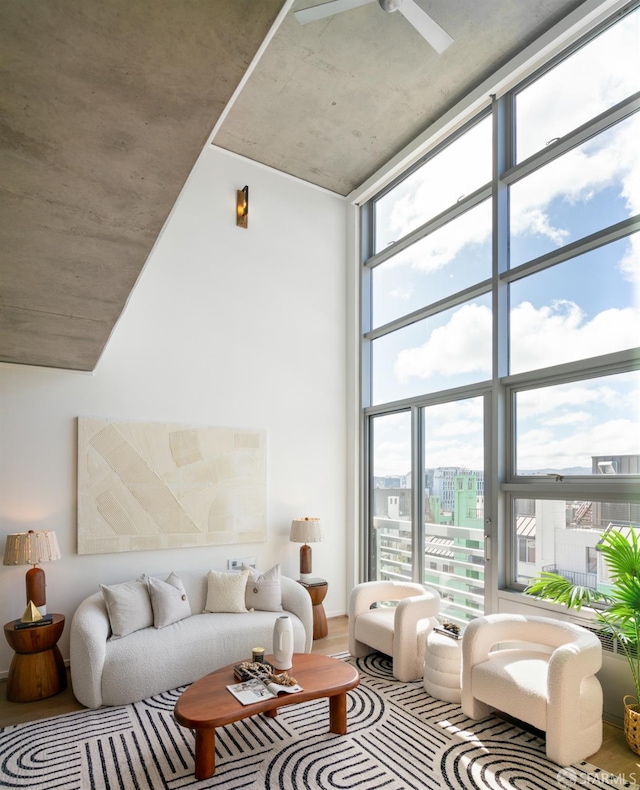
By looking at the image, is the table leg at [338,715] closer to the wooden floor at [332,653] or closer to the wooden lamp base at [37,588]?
the wooden floor at [332,653]

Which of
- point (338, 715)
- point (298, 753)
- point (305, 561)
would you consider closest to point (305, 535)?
point (305, 561)

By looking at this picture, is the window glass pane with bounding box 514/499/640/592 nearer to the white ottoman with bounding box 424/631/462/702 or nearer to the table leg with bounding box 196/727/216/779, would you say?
the white ottoman with bounding box 424/631/462/702

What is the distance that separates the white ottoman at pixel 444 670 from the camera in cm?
365


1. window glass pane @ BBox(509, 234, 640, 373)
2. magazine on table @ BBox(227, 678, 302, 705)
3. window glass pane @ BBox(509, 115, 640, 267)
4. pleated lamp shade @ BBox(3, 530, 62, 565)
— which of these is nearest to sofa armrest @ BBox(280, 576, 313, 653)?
magazine on table @ BBox(227, 678, 302, 705)

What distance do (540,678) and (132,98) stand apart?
11.1 ft

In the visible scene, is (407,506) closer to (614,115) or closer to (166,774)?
(166,774)

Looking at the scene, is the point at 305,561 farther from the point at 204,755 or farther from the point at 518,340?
the point at 518,340

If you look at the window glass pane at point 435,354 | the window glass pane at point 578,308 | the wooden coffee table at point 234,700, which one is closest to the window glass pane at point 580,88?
the window glass pane at point 578,308

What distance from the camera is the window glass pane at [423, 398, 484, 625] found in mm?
4504

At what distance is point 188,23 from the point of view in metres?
1.30

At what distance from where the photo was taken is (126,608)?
3938mm

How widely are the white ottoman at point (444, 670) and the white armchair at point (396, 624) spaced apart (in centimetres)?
22

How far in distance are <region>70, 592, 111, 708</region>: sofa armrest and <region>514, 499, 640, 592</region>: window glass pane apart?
9.91 ft

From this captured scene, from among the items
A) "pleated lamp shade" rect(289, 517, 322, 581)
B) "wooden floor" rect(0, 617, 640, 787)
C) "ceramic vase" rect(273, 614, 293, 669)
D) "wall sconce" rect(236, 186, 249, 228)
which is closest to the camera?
"wooden floor" rect(0, 617, 640, 787)
